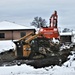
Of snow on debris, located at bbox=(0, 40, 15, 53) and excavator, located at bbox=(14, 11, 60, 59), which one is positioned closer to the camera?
excavator, located at bbox=(14, 11, 60, 59)

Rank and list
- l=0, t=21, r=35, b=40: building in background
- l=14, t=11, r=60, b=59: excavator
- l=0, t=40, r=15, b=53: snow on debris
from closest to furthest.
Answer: l=14, t=11, r=60, b=59: excavator, l=0, t=40, r=15, b=53: snow on debris, l=0, t=21, r=35, b=40: building in background

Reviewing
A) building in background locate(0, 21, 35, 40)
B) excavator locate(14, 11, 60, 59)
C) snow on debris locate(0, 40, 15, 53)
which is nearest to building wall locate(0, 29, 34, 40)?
building in background locate(0, 21, 35, 40)

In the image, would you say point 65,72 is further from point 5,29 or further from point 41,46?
point 5,29

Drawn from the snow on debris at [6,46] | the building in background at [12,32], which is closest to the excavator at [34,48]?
the snow on debris at [6,46]

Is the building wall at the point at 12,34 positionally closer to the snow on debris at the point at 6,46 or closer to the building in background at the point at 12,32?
the building in background at the point at 12,32

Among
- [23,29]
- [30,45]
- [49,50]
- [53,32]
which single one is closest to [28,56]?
[30,45]

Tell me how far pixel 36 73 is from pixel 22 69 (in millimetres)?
826

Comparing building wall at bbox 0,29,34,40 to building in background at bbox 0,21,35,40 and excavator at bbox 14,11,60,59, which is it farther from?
excavator at bbox 14,11,60,59

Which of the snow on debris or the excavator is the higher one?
the excavator

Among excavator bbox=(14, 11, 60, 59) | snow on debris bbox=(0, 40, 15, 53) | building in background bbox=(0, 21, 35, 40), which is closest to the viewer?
excavator bbox=(14, 11, 60, 59)

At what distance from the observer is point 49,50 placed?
1888 cm

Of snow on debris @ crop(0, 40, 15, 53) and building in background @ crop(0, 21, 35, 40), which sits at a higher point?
building in background @ crop(0, 21, 35, 40)

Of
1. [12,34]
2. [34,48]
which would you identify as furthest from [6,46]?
[34,48]

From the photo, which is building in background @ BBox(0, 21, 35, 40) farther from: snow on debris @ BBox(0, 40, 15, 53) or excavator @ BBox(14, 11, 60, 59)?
excavator @ BBox(14, 11, 60, 59)
